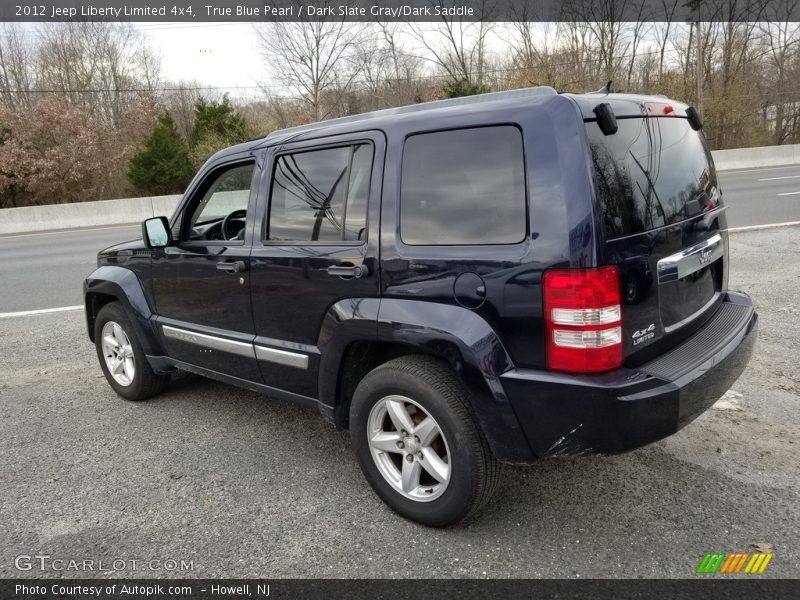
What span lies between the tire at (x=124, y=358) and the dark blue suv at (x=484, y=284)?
124cm

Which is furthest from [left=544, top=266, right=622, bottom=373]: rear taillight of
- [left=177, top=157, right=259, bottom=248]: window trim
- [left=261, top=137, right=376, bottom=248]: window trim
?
[left=177, top=157, right=259, bottom=248]: window trim

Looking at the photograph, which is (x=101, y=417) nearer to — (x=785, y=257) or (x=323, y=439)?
(x=323, y=439)

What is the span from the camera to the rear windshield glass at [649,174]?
7.69 ft

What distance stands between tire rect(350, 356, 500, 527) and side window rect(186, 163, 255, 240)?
1.53m

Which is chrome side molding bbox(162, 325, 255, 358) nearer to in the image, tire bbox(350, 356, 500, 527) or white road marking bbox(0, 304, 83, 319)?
tire bbox(350, 356, 500, 527)

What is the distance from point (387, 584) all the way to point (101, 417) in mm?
2825

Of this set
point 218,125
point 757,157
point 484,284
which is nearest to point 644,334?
point 484,284

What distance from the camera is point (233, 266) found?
3.45 m

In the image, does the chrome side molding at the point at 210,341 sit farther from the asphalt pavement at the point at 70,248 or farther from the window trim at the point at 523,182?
the asphalt pavement at the point at 70,248

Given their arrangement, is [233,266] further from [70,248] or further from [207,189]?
[70,248]

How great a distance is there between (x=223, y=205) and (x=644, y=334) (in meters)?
2.82

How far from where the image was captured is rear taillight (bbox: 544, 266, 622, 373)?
7.34ft

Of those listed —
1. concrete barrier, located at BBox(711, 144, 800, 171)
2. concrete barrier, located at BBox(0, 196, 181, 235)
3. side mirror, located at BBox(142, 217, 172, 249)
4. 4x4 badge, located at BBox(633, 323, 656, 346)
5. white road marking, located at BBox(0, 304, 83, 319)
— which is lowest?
white road marking, located at BBox(0, 304, 83, 319)
